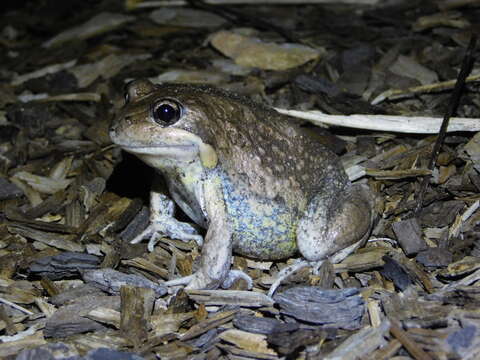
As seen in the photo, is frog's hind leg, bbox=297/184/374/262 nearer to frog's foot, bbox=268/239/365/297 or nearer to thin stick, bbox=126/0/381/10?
frog's foot, bbox=268/239/365/297

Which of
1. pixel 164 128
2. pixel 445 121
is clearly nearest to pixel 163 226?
pixel 164 128

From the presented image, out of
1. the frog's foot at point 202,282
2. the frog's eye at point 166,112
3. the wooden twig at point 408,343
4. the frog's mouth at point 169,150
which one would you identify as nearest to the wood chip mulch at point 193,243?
the wooden twig at point 408,343

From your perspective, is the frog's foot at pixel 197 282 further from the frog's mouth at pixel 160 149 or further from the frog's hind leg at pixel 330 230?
the frog's mouth at pixel 160 149

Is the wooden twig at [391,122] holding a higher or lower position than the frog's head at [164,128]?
lower

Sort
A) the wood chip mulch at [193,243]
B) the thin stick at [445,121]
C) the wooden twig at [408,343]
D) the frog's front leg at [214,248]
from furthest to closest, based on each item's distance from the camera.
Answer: the thin stick at [445,121]
the frog's front leg at [214,248]
the wood chip mulch at [193,243]
the wooden twig at [408,343]

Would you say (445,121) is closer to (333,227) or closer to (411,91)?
(411,91)

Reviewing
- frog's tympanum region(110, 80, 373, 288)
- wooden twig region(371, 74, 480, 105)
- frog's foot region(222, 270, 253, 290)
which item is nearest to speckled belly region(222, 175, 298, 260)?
frog's tympanum region(110, 80, 373, 288)

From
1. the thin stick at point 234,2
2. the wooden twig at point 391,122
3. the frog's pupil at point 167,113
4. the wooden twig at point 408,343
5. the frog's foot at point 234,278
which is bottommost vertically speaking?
the frog's foot at point 234,278

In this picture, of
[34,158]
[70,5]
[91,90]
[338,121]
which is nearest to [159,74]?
[91,90]

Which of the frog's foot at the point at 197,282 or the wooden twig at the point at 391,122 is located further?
the wooden twig at the point at 391,122
